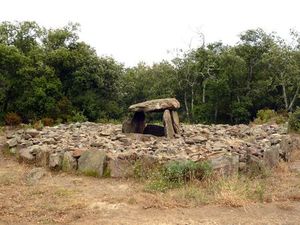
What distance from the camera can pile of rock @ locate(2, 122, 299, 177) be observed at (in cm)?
966

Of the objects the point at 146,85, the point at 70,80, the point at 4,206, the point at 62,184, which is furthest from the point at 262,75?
the point at 4,206

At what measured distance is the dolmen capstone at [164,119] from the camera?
14.7 metres

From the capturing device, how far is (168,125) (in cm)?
1461

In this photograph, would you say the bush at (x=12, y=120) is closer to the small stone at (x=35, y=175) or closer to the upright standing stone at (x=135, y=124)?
the upright standing stone at (x=135, y=124)

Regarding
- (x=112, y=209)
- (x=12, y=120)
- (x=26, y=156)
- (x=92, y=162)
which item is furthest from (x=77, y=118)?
(x=112, y=209)

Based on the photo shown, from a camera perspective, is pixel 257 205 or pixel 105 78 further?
pixel 105 78

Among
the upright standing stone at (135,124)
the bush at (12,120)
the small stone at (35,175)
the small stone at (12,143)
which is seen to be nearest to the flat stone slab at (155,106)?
the upright standing stone at (135,124)

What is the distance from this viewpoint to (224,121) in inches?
1101

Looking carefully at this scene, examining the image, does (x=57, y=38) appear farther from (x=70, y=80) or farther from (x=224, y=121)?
(x=224, y=121)

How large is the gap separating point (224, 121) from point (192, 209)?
21.6 metres

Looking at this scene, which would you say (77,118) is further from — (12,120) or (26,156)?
(26,156)

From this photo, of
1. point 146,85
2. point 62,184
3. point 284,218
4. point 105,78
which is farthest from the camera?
point 146,85

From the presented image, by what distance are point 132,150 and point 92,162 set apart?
136 centimetres

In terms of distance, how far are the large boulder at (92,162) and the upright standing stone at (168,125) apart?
468 centimetres
